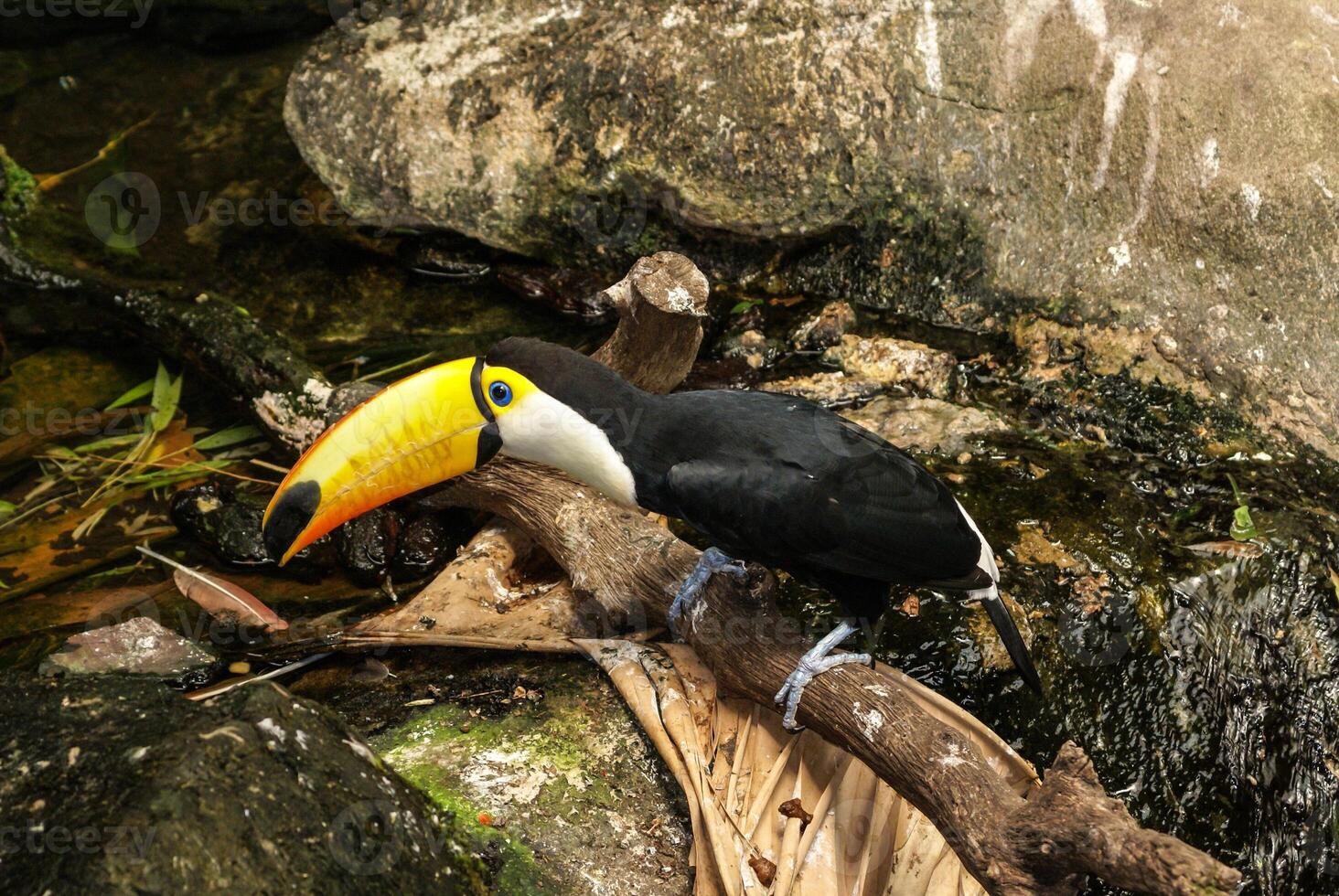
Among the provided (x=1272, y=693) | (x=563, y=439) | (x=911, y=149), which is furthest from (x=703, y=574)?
(x=911, y=149)

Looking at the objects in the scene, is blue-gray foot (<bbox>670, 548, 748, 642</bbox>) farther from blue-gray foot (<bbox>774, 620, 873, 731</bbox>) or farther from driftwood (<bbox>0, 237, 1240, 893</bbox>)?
blue-gray foot (<bbox>774, 620, 873, 731</bbox>)

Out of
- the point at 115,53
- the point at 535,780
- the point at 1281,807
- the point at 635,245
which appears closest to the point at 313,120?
the point at 635,245

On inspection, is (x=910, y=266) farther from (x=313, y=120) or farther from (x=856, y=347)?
(x=313, y=120)

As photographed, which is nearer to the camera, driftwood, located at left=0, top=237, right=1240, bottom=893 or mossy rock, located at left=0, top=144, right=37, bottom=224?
driftwood, located at left=0, top=237, right=1240, bottom=893

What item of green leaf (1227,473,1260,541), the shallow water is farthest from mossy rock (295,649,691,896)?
green leaf (1227,473,1260,541)

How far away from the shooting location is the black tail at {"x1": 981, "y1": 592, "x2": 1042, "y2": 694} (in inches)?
127

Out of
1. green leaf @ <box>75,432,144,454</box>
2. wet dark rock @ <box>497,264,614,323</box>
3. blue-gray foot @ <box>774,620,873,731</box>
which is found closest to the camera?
blue-gray foot @ <box>774,620,873,731</box>

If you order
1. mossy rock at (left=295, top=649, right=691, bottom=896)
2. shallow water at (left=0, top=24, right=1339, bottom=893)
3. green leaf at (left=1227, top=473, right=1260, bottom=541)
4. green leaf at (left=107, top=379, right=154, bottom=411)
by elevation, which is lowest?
green leaf at (left=107, top=379, right=154, bottom=411)

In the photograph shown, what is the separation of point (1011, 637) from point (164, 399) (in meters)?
3.59

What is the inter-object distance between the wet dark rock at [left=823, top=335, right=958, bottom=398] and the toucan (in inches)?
56.3

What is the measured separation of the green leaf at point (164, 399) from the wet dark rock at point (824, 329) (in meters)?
2.63

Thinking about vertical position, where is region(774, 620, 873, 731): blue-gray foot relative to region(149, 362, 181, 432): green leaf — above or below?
above

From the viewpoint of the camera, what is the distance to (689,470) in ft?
10.2

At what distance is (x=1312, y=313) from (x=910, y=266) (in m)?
1.57
